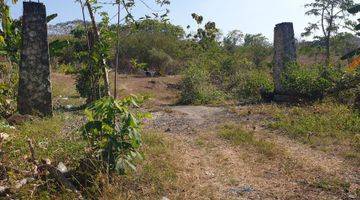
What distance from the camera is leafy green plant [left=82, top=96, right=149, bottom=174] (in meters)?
5.19

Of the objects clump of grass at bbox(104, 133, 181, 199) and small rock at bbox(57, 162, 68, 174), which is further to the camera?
small rock at bbox(57, 162, 68, 174)

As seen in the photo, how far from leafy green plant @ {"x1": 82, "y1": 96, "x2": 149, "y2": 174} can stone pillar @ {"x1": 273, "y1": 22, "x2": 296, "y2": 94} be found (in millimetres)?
8447

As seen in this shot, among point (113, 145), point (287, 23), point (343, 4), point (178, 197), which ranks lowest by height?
point (178, 197)

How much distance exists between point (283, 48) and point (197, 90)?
104 inches

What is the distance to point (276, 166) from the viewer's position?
21.5 feet

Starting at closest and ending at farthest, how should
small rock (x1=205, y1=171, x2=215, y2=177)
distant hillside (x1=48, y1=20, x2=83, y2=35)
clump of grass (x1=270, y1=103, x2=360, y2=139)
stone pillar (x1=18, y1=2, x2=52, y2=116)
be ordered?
small rock (x1=205, y1=171, x2=215, y2=177) < clump of grass (x1=270, y1=103, x2=360, y2=139) < stone pillar (x1=18, y1=2, x2=52, y2=116) < distant hillside (x1=48, y1=20, x2=83, y2=35)

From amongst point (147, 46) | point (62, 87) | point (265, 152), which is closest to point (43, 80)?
point (265, 152)

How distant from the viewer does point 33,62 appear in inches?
372

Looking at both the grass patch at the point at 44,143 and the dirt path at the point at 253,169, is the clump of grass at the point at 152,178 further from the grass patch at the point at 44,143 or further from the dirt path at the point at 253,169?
the grass patch at the point at 44,143

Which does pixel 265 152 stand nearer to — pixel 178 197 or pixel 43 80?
pixel 178 197

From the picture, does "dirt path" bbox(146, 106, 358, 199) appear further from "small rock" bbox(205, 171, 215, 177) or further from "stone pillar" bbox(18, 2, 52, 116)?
"stone pillar" bbox(18, 2, 52, 116)

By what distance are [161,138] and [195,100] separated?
20.0ft

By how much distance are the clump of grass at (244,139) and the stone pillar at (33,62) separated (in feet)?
11.6

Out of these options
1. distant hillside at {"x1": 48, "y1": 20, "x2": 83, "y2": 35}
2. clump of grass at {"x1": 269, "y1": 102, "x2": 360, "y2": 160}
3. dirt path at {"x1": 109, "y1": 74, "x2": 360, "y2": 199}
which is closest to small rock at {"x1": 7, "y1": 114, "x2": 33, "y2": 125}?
dirt path at {"x1": 109, "y1": 74, "x2": 360, "y2": 199}
